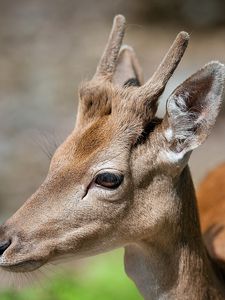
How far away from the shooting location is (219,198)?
5.52m

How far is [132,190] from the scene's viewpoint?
3930 mm

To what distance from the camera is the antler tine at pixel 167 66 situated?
392cm

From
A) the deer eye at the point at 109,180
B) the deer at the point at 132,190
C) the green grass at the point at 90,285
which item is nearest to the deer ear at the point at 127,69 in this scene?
the deer at the point at 132,190

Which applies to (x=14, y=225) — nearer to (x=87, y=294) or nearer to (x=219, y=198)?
(x=219, y=198)

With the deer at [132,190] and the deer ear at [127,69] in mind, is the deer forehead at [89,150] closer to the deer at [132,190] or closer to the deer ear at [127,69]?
the deer at [132,190]

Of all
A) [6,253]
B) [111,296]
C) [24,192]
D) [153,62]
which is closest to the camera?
[6,253]

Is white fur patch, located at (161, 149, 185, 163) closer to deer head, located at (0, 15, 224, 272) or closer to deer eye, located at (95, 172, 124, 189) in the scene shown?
deer head, located at (0, 15, 224, 272)

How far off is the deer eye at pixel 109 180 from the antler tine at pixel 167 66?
0.47 meters

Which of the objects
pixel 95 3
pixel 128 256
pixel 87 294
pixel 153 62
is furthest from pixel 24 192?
pixel 95 3

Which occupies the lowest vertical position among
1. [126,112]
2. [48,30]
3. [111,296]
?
[111,296]

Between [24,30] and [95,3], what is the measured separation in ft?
4.92

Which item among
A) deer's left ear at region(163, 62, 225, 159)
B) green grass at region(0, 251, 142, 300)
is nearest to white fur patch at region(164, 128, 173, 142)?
deer's left ear at region(163, 62, 225, 159)

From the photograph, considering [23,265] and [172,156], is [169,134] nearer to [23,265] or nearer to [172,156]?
[172,156]

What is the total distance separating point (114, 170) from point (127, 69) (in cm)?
106
